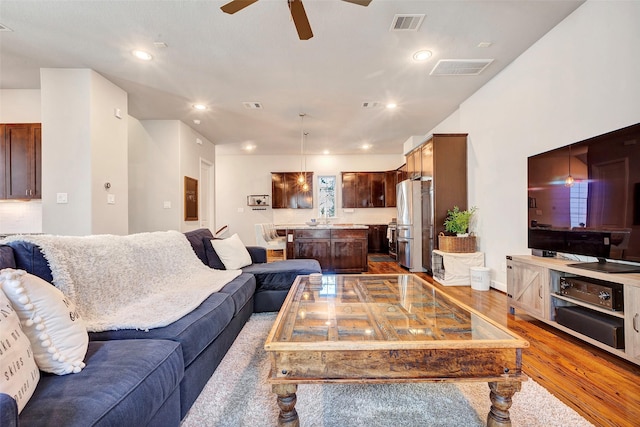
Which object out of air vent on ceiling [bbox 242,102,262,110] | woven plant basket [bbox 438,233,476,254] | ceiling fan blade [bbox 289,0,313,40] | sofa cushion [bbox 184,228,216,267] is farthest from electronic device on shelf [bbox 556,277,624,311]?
air vent on ceiling [bbox 242,102,262,110]

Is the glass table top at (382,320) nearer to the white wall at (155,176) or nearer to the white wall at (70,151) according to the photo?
the white wall at (70,151)

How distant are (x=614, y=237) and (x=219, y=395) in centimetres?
284

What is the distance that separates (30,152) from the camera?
154 inches

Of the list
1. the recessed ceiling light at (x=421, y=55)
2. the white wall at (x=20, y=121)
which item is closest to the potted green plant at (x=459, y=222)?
the recessed ceiling light at (x=421, y=55)

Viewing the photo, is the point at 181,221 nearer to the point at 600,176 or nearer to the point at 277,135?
the point at 277,135

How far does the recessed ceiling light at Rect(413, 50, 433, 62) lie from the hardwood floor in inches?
115

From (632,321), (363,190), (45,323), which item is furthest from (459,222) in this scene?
(45,323)

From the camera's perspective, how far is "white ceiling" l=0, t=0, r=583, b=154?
98.0 inches

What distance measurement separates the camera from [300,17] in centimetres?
211

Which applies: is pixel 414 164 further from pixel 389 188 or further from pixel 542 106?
pixel 542 106

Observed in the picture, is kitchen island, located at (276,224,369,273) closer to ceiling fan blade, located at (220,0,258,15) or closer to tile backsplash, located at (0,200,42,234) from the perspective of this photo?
ceiling fan blade, located at (220,0,258,15)

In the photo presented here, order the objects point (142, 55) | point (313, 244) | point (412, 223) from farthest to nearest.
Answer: point (412, 223) → point (313, 244) → point (142, 55)

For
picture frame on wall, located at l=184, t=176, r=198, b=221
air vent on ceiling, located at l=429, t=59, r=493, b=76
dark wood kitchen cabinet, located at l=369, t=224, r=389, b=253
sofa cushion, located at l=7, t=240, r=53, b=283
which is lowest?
dark wood kitchen cabinet, located at l=369, t=224, r=389, b=253

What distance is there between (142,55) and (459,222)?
4.67 metres
